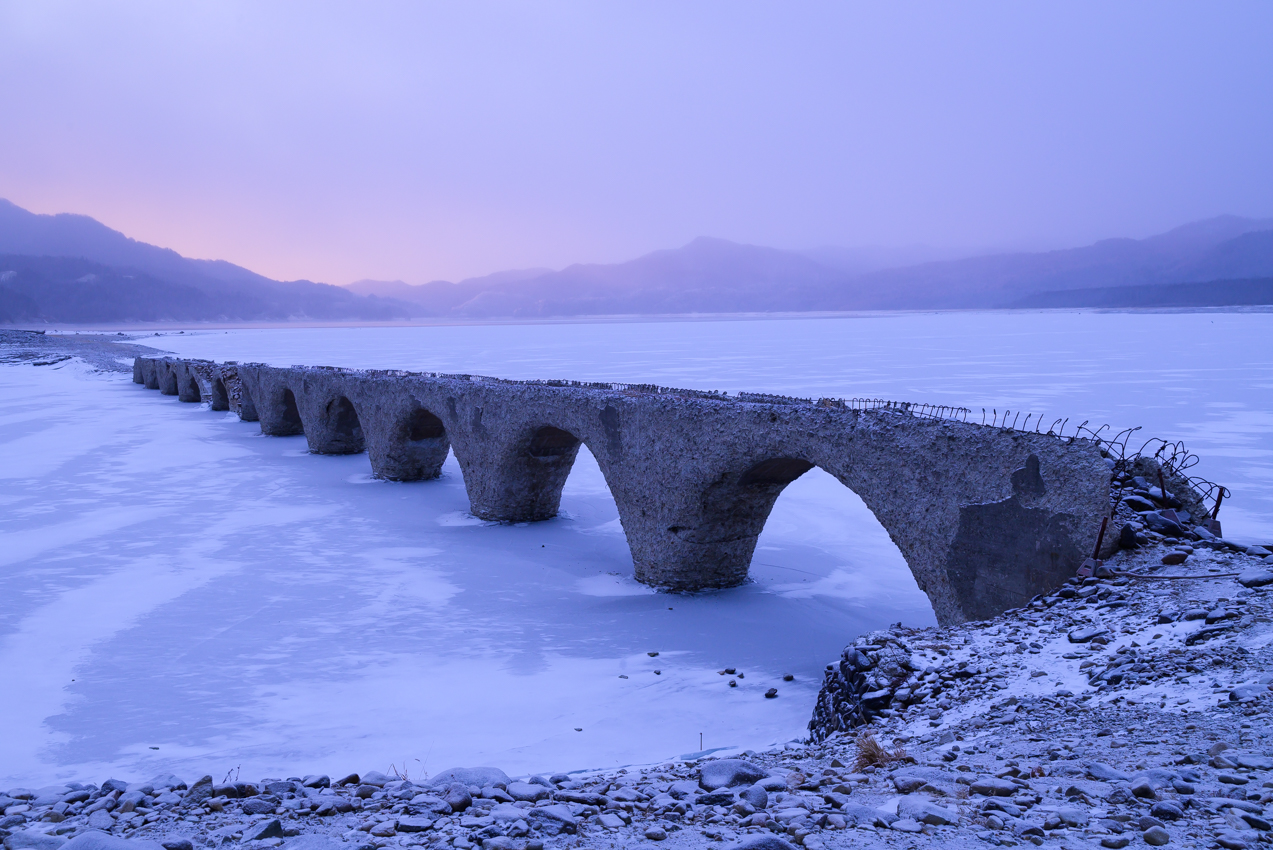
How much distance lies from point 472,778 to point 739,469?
6.92 meters

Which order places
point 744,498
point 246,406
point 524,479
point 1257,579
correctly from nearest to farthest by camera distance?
point 1257,579 → point 744,498 → point 524,479 → point 246,406

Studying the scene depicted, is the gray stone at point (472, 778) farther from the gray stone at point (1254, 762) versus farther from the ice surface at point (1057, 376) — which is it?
the ice surface at point (1057, 376)

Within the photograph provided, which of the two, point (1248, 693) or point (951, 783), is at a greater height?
point (1248, 693)

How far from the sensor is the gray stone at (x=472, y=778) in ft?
17.2

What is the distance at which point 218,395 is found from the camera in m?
39.9

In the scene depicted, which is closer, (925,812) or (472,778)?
(925,812)

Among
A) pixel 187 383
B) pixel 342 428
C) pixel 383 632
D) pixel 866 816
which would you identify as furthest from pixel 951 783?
pixel 187 383

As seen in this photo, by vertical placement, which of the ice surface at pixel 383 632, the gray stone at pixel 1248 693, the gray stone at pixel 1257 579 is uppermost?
the gray stone at pixel 1257 579

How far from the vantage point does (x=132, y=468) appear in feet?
80.4

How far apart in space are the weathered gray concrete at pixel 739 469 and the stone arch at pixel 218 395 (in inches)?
820

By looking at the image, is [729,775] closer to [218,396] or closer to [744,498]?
[744,498]

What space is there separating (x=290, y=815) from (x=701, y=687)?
5.94 metres

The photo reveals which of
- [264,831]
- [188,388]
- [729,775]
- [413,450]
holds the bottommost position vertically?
[413,450]

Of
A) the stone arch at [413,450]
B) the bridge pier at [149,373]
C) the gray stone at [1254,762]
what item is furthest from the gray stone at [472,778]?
the bridge pier at [149,373]
